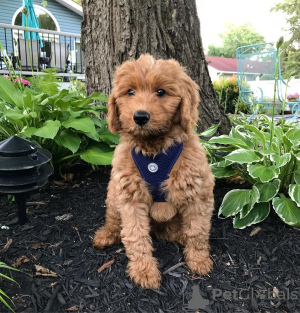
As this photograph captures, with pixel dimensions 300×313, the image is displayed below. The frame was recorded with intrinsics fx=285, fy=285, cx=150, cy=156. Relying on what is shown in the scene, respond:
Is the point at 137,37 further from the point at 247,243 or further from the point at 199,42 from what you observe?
the point at 247,243

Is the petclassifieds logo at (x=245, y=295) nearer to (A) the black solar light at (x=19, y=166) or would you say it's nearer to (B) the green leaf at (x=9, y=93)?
(A) the black solar light at (x=19, y=166)

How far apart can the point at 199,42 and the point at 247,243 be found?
2.90m

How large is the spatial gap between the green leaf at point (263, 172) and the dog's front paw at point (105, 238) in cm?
144

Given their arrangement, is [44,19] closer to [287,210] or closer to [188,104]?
[188,104]

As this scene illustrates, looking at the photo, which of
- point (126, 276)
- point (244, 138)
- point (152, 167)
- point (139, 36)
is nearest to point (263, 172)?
point (244, 138)

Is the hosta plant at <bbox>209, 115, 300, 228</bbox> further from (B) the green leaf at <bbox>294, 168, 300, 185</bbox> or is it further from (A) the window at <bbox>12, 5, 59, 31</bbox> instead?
(A) the window at <bbox>12, 5, 59, 31</bbox>

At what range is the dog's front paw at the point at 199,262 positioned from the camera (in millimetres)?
2348

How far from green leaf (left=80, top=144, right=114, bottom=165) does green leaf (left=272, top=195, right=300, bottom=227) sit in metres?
1.83

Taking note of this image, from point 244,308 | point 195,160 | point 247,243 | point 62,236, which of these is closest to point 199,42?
point 195,160

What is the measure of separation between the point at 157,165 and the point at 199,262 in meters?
0.89

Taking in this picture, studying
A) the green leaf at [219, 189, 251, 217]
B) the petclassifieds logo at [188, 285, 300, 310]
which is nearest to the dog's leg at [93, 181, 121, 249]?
the petclassifieds logo at [188, 285, 300, 310]

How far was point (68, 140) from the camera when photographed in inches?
132

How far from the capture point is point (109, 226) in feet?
8.78

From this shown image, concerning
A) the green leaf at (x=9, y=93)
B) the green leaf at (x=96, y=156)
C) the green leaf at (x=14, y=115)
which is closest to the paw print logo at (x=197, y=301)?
the green leaf at (x=96, y=156)
